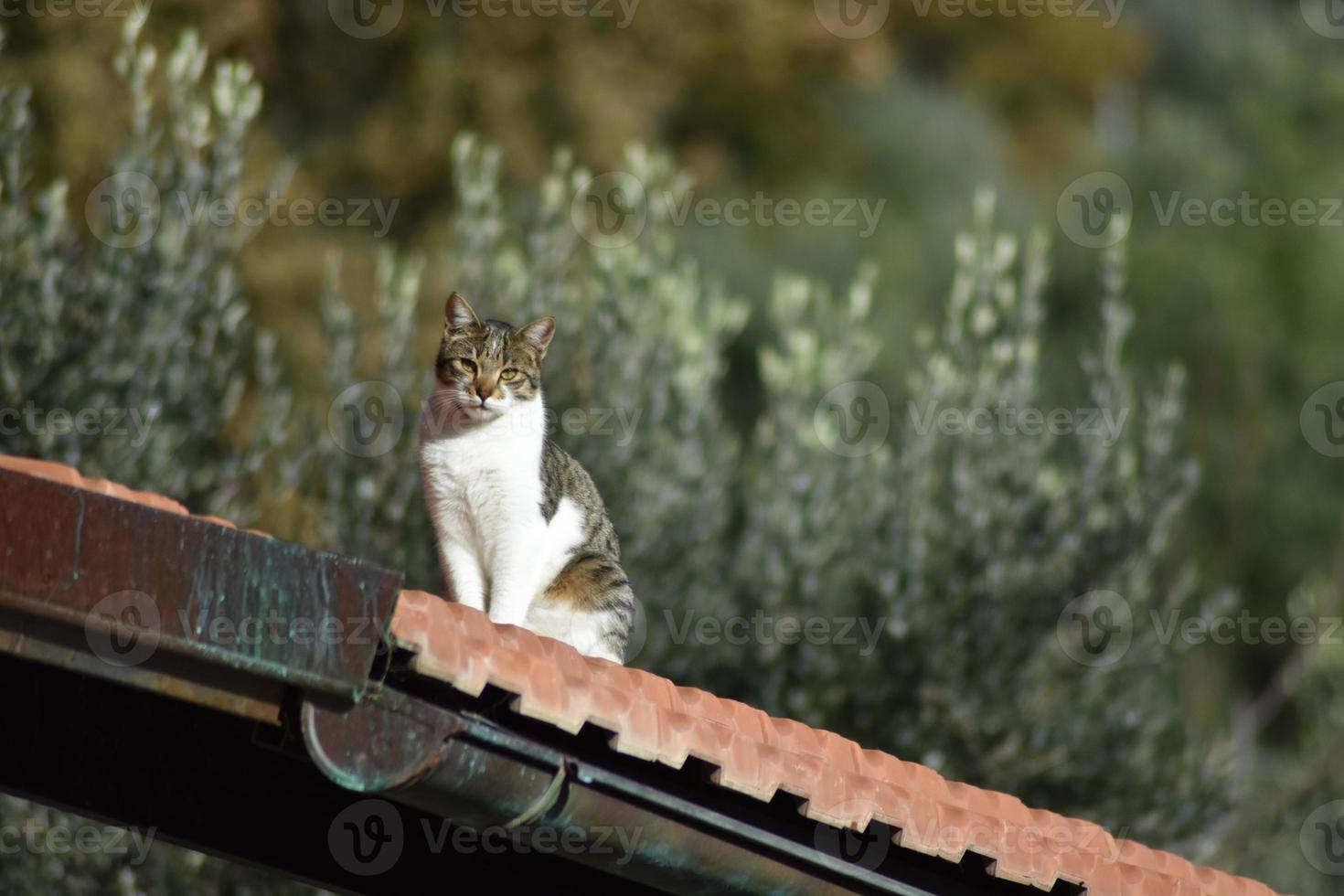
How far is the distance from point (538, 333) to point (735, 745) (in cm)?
186

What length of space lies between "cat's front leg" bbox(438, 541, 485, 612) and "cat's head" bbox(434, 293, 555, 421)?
14.7 inches

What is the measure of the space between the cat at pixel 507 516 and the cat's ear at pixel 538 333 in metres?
0.11

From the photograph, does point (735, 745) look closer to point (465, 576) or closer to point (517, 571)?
point (517, 571)

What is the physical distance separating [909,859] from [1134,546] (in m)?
6.53

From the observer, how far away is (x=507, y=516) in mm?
4164

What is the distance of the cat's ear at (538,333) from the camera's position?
457 centimetres

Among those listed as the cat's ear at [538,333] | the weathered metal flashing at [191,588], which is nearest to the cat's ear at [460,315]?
the cat's ear at [538,333]

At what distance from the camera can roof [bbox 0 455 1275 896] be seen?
9.45 ft

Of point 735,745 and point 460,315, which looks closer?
point 735,745

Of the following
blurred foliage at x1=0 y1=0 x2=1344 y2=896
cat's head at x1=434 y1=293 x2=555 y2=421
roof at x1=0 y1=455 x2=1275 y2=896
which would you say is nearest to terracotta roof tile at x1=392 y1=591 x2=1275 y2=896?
roof at x1=0 y1=455 x2=1275 y2=896

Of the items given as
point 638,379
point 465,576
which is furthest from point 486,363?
point 638,379

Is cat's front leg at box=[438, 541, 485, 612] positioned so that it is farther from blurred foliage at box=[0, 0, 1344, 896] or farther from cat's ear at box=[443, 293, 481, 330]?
blurred foliage at box=[0, 0, 1344, 896]

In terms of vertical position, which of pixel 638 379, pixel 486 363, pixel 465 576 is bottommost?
pixel 465 576

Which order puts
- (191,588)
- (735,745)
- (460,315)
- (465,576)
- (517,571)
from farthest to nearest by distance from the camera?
(460,315) → (465,576) → (517,571) → (735,745) → (191,588)
